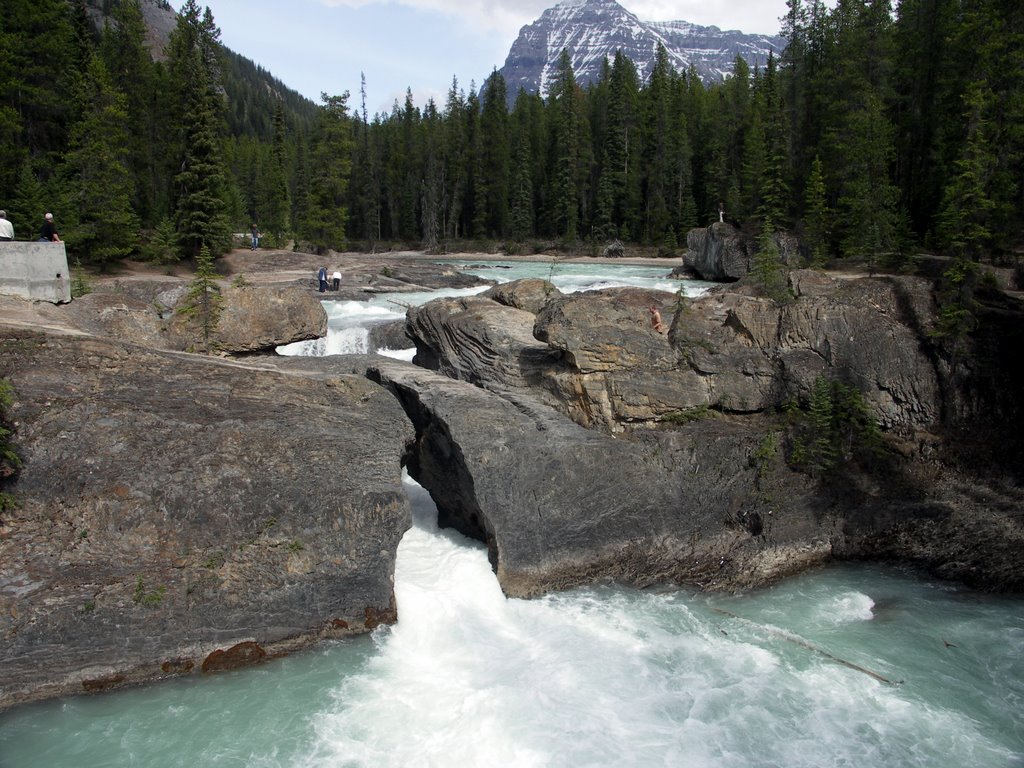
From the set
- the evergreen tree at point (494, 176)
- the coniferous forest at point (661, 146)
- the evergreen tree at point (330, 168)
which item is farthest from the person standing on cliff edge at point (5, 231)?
the evergreen tree at point (494, 176)

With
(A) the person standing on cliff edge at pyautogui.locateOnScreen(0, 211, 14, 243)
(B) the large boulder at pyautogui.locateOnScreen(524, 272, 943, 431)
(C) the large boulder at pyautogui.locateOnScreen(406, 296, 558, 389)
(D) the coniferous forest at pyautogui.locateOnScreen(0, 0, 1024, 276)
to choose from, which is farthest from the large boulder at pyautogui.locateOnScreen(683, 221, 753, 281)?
(A) the person standing on cliff edge at pyautogui.locateOnScreen(0, 211, 14, 243)

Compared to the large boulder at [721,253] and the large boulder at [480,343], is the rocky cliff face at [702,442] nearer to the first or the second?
the large boulder at [480,343]

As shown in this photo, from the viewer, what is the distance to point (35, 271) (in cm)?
1427

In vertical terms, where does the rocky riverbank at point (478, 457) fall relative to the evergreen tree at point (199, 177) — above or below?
below

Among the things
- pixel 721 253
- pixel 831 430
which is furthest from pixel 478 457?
pixel 721 253

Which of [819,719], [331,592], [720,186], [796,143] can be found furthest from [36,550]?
[720,186]

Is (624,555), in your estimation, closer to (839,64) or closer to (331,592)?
(331,592)

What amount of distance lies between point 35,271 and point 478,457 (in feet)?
31.7

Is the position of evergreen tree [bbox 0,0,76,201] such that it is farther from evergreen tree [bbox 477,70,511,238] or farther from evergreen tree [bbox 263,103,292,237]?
evergreen tree [bbox 477,70,511,238]

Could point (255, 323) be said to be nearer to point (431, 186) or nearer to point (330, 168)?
point (330, 168)

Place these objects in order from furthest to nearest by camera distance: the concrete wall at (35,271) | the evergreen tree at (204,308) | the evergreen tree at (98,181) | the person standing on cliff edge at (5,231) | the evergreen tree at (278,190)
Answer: the evergreen tree at (278,190) < the evergreen tree at (98,181) < the evergreen tree at (204,308) < the person standing on cliff edge at (5,231) < the concrete wall at (35,271)

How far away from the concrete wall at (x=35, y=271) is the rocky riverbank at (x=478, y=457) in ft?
1.83

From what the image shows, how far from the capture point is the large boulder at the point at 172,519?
8.94m

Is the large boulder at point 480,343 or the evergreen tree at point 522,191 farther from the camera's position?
the evergreen tree at point 522,191
